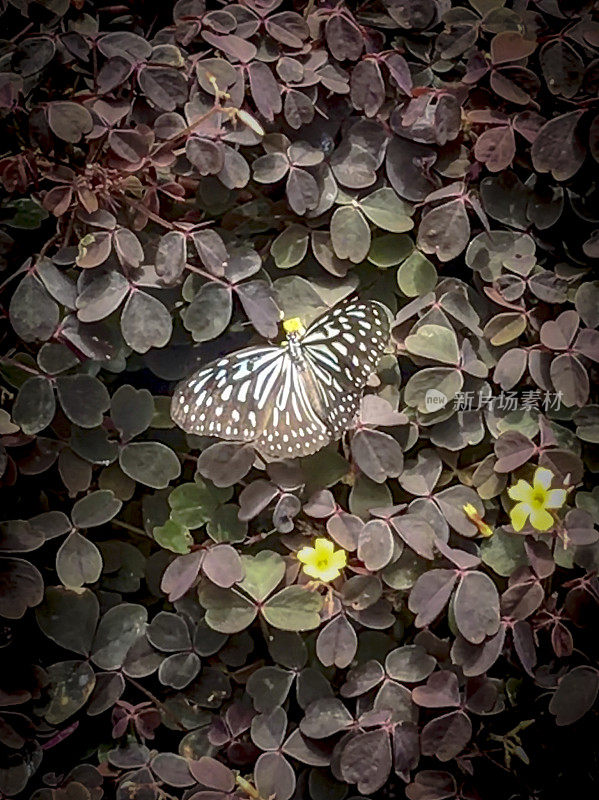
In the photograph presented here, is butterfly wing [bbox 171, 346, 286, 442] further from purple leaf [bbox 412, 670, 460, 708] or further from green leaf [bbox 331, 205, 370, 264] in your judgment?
purple leaf [bbox 412, 670, 460, 708]

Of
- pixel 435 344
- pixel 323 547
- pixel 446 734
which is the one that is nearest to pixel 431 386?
pixel 435 344

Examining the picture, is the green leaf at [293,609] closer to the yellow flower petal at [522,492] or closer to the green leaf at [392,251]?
the yellow flower petal at [522,492]

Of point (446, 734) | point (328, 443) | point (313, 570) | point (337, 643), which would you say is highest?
point (328, 443)

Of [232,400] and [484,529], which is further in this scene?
[484,529]

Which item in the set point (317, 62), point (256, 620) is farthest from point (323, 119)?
point (256, 620)

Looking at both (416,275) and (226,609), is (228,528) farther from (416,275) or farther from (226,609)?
(416,275)

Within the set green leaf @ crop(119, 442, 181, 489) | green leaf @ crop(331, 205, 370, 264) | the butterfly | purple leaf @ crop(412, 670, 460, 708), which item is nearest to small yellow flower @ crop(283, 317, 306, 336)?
the butterfly

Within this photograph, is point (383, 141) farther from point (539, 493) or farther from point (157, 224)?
point (539, 493)

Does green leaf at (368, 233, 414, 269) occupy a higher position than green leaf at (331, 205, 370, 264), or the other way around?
green leaf at (331, 205, 370, 264)
